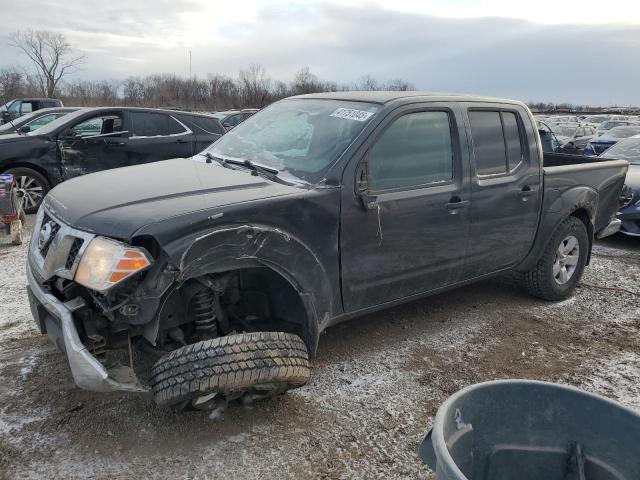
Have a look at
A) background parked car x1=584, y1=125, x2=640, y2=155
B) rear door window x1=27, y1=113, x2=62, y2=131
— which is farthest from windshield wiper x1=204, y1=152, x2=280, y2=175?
background parked car x1=584, y1=125, x2=640, y2=155

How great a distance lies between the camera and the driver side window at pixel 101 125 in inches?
339

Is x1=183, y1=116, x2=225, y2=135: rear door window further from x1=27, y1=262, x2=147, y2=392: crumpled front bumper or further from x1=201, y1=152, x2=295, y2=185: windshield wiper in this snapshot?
x1=27, y1=262, x2=147, y2=392: crumpled front bumper

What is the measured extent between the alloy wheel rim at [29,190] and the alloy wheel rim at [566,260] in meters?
6.89

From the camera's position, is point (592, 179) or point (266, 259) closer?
point (266, 259)

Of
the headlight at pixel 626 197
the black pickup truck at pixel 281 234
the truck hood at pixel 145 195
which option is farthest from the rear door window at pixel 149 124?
the headlight at pixel 626 197

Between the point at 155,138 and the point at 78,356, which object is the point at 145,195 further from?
the point at 155,138

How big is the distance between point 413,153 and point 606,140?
51.0ft

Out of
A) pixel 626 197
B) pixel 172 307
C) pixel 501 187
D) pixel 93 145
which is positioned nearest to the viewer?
pixel 172 307

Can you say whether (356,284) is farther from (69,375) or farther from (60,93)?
(60,93)

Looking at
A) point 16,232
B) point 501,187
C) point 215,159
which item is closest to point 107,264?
point 215,159

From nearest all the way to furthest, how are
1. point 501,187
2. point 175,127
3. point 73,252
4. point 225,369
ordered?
point 225,369, point 73,252, point 501,187, point 175,127

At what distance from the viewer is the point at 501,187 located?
14.1 ft

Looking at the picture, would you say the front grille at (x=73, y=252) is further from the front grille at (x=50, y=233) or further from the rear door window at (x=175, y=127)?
the rear door window at (x=175, y=127)

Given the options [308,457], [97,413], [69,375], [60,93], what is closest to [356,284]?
[308,457]
